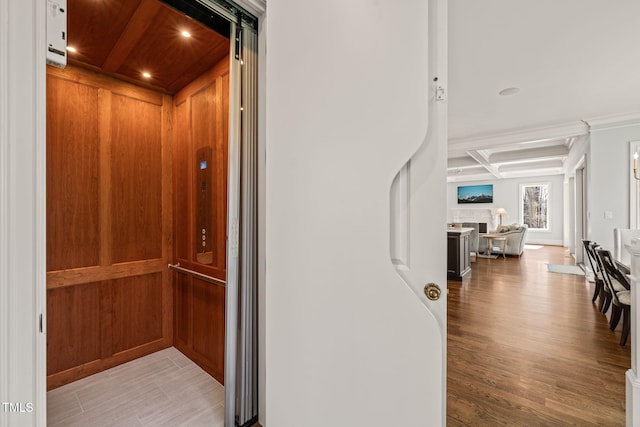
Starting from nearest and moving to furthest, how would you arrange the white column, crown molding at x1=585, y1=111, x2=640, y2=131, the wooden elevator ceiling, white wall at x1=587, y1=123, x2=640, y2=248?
the white column < the wooden elevator ceiling < crown molding at x1=585, y1=111, x2=640, y2=131 < white wall at x1=587, y1=123, x2=640, y2=248

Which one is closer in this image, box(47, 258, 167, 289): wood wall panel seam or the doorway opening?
the doorway opening

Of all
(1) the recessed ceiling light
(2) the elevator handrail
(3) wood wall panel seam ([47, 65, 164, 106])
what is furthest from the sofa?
(3) wood wall panel seam ([47, 65, 164, 106])

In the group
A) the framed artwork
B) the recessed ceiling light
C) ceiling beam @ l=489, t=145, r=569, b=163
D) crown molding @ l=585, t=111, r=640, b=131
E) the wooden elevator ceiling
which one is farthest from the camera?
the framed artwork

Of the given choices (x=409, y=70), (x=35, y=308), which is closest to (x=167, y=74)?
(x=35, y=308)

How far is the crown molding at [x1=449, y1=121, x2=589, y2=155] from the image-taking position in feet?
15.3

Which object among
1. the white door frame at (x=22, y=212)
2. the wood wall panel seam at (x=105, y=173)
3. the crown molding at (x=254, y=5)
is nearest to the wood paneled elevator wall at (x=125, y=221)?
the wood wall panel seam at (x=105, y=173)

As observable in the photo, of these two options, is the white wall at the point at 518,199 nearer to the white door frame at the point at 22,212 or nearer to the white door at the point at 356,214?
the white door at the point at 356,214

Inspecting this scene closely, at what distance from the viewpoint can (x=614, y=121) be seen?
4.29 meters

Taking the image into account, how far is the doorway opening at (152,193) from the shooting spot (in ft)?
4.92

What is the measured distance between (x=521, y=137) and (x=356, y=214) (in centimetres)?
562

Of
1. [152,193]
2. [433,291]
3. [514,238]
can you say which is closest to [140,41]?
[152,193]

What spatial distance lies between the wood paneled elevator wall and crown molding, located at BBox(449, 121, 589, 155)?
5.20 metres

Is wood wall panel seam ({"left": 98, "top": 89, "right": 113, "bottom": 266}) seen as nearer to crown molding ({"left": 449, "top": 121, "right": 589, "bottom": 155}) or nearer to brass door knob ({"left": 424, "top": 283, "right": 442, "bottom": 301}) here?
brass door knob ({"left": 424, "top": 283, "right": 442, "bottom": 301})

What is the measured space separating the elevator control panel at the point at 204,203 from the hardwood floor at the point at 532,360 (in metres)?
2.07
